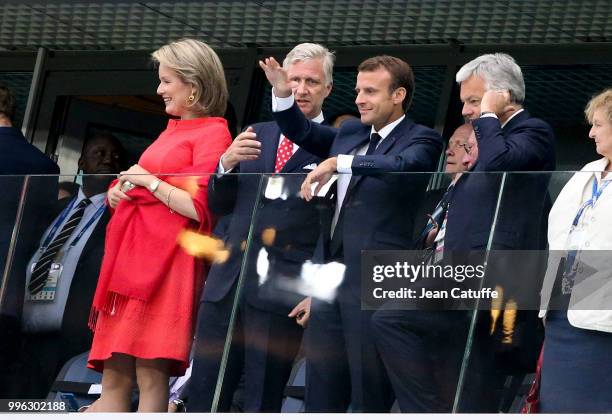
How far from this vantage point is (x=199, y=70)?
7.33m

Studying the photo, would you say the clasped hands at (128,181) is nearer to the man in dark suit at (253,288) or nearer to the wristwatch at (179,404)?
the man in dark suit at (253,288)

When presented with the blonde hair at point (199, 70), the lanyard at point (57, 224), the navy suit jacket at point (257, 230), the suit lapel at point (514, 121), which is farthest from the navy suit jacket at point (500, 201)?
the lanyard at point (57, 224)

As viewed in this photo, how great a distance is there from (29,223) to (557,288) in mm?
2528

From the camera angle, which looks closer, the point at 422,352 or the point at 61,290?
the point at 422,352

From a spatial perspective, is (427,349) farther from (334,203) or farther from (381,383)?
(334,203)

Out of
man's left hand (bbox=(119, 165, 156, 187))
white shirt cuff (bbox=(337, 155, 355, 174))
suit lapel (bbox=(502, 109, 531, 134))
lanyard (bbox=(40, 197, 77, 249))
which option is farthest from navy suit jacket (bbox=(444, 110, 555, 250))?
lanyard (bbox=(40, 197, 77, 249))

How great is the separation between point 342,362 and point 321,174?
813 millimetres

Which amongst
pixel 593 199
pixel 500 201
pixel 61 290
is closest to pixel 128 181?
pixel 61 290

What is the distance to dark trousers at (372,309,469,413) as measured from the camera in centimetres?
684

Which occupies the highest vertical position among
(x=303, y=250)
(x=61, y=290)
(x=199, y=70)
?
(x=199, y=70)

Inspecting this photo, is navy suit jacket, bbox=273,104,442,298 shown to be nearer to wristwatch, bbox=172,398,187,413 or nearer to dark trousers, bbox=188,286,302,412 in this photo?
dark trousers, bbox=188,286,302,412

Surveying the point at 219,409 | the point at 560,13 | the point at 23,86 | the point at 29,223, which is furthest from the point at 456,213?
the point at 23,86

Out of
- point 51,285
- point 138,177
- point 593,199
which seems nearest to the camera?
point 593,199

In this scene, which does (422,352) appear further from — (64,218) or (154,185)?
(64,218)
